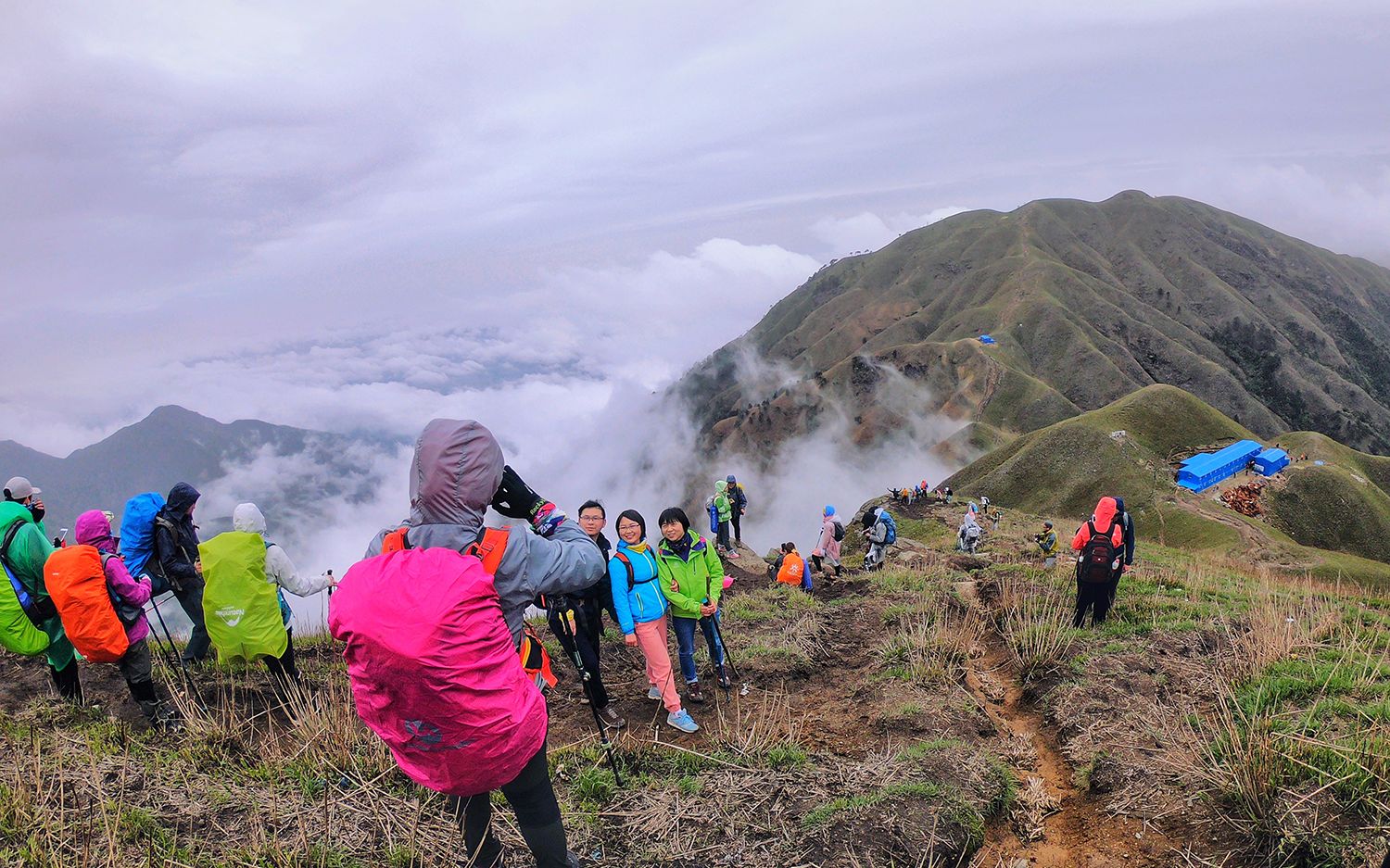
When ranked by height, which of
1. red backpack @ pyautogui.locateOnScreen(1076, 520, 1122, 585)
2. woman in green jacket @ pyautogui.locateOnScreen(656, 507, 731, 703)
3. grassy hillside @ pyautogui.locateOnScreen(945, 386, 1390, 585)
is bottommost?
grassy hillside @ pyautogui.locateOnScreen(945, 386, 1390, 585)

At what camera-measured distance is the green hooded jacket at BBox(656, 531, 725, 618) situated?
20.7ft

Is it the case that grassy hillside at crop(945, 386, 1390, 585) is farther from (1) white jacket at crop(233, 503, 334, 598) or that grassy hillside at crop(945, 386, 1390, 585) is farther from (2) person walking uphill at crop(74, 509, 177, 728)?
(2) person walking uphill at crop(74, 509, 177, 728)

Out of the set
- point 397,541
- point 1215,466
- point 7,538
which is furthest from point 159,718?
point 1215,466

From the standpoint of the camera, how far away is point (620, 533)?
20.0 ft

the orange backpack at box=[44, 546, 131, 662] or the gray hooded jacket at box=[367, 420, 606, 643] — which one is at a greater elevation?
the gray hooded jacket at box=[367, 420, 606, 643]

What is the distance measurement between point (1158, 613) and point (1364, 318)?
19242cm

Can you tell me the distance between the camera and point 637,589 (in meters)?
6.02

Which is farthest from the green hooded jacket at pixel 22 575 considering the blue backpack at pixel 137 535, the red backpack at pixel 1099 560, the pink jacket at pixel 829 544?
the pink jacket at pixel 829 544

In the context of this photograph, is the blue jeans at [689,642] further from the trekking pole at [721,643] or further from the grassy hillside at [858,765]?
the grassy hillside at [858,765]

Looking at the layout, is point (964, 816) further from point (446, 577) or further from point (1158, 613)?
point (1158, 613)

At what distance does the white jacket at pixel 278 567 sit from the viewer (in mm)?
5820

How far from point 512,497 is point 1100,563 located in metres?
7.72

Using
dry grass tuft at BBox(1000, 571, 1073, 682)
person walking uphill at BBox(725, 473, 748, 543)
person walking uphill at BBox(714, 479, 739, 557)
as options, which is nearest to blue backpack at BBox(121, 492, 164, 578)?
dry grass tuft at BBox(1000, 571, 1073, 682)

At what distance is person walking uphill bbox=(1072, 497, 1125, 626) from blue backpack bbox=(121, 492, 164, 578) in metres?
10.6
